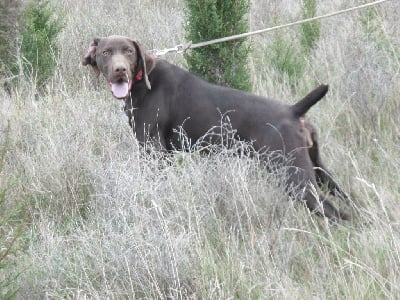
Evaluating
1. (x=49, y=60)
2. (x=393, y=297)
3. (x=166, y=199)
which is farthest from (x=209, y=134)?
(x=49, y=60)

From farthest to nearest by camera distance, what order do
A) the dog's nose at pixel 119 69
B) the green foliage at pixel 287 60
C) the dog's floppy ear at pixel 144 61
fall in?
1. the green foliage at pixel 287 60
2. the dog's floppy ear at pixel 144 61
3. the dog's nose at pixel 119 69

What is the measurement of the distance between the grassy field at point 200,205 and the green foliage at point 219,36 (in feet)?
2.43

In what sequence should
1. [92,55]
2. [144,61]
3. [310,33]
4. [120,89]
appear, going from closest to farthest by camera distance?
[120,89]
[144,61]
[92,55]
[310,33]

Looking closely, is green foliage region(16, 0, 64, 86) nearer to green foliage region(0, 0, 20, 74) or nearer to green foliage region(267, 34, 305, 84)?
green foliage region(0, 0, 20, 74)

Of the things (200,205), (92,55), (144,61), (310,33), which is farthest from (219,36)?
(310,33)

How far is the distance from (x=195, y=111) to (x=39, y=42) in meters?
3.56

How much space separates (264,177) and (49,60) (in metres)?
4.45

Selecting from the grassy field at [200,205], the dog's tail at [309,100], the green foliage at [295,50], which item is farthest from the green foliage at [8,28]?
the dog's tail at [309,100]

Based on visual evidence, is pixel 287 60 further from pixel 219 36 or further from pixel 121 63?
pixel 121 63

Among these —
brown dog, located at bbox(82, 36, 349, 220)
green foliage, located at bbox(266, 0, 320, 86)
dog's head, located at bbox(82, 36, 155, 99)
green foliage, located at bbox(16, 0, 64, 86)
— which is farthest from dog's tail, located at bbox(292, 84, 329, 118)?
green foliage, located at bbox(16, 0, 64, 86)

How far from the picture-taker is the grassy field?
3250mm

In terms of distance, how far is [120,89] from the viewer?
4754 mm

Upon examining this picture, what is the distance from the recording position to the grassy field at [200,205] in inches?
128

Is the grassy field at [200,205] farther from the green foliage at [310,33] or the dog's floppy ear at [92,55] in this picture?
the green foliage at [310,33]
